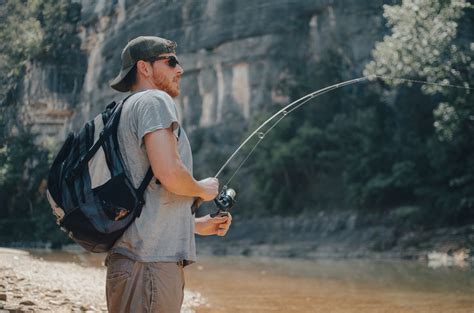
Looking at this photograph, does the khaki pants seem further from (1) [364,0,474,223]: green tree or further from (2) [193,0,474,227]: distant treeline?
(1) [364,0,474,223]: green tree

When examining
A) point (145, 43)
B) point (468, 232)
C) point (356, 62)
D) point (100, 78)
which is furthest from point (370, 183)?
point (145, 43)

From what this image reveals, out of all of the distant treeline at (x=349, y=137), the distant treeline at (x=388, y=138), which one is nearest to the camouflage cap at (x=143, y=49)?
the distant treeline at (x=349, y=137)

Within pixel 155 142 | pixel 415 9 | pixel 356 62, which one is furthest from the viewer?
pixel 356 62

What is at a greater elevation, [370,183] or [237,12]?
[237,12]

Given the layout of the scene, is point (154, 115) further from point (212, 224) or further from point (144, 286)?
point (212, 224)

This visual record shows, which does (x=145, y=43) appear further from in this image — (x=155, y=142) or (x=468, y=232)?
(x=468, y=232)

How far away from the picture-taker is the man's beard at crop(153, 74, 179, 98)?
3.18m

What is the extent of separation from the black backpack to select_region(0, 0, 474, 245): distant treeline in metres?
17.5

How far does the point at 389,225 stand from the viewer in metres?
28.5

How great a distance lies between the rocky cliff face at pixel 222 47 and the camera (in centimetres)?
4072

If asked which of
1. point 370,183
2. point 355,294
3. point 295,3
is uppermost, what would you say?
point 295,3

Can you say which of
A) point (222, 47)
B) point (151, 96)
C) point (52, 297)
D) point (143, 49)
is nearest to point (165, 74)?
point (143, 49)

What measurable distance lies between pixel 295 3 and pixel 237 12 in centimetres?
401

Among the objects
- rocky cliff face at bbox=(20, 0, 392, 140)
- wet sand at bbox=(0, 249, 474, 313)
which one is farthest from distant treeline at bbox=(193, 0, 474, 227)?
wet sand at bbox=(0, 249, 474, 313)
